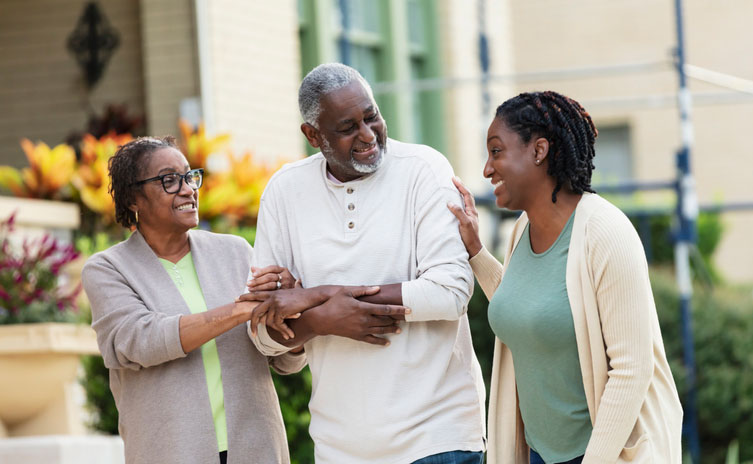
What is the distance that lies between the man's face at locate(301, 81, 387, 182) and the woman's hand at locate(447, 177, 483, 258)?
27 centimetres

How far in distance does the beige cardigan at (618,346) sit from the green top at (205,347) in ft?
3.96

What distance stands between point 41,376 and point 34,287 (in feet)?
1.52

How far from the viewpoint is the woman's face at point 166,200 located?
3.90 metres

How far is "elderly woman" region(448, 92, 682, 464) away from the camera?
316 cm

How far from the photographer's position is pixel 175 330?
3.70 meters

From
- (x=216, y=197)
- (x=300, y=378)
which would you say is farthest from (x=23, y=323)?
(x=216, y=197)

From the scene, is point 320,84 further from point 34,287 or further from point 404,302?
point 34,287

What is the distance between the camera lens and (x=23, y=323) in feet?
19.2

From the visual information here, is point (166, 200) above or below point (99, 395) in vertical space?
above

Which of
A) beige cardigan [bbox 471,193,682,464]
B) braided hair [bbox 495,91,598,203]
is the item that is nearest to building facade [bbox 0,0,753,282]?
braided hair [bbox 495,91,598,203]

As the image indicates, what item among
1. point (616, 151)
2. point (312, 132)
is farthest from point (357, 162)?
point (616, 151)

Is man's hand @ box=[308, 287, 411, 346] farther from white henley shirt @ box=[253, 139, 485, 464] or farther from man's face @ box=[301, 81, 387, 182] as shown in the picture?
man's face @ box=[301, 81, 387, 182]

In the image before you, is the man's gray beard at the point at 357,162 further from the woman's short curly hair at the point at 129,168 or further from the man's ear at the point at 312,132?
the woman's short curly hair at the point at 129,168

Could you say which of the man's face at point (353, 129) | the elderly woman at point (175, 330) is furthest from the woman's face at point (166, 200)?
the man's face at point (353, 129)
